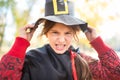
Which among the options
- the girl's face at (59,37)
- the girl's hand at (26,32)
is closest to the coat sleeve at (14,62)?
the girl's hand at (26,32)

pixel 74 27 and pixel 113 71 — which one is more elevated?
pixel 74 27

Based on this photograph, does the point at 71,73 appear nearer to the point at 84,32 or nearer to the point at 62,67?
the point at 62,67

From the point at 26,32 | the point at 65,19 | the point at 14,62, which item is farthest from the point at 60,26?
the point at 14,62

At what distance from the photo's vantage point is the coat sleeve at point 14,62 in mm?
1618

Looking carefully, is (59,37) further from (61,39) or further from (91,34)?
(91,34)

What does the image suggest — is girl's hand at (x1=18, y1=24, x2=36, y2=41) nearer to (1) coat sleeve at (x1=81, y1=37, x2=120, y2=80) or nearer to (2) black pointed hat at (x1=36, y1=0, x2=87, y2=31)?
(2) black pointed hat at (x1=36, y1=0, x2=87, y2=31)

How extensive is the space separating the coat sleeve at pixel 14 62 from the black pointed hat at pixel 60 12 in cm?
16

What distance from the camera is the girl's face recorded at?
1.61 m

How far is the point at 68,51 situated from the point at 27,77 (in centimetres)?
31

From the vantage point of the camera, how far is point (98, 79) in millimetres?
1862

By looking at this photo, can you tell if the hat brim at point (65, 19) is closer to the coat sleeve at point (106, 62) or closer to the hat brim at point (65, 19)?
the hat brim at point (65, 19)

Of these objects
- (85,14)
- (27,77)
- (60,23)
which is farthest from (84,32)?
(85,14)

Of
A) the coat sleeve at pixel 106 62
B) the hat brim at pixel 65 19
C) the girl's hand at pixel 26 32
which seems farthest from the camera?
the coat sleeve at pixel 106 62

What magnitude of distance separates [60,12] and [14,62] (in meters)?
0.36
